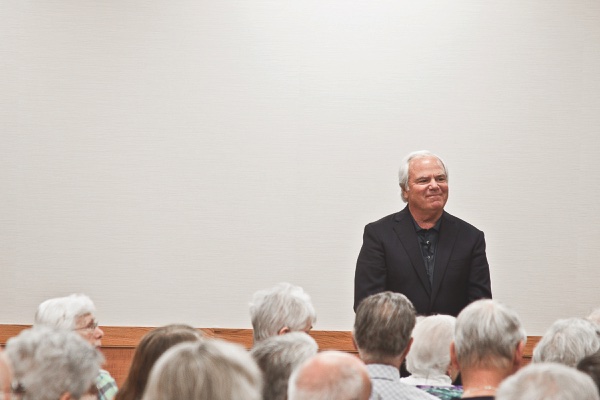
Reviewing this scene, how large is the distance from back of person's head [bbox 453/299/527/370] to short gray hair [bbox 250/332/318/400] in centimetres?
54

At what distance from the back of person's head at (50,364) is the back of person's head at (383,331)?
1134 millimetres

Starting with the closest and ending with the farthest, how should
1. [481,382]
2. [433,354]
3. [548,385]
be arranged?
1. [548,385]
2. [481,382]
3. [433,354]

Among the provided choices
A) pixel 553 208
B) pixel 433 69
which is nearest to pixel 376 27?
pixel 433 69

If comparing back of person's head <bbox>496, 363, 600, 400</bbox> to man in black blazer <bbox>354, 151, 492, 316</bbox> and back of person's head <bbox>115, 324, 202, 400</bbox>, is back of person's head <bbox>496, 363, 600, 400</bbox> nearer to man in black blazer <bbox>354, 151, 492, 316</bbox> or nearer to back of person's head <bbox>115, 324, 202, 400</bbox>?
back of person's head <bbox>115, 324, 202, 400</bbox>

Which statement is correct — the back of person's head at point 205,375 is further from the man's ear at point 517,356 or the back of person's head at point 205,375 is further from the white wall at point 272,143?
the white wall at point 272,143

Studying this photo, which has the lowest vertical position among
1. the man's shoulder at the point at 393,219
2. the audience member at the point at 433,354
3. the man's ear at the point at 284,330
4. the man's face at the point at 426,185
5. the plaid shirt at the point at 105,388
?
the plaid shirt at the point at 105,388

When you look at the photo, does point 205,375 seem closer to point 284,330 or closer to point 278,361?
point 278,361

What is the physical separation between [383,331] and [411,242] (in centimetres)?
163

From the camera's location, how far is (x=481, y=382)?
299 centimetres

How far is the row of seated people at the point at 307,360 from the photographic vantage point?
6.47ft

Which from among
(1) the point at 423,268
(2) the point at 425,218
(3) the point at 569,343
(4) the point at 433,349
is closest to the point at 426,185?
(2) the point at 425,218

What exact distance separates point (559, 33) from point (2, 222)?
3965 millimetres

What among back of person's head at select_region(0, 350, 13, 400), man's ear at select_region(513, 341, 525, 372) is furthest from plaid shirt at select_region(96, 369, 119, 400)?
man's ear at select_region(513, 341, 525, 372)

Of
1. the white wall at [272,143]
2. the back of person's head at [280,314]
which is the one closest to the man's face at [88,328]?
the back of person's head at [280,314]
